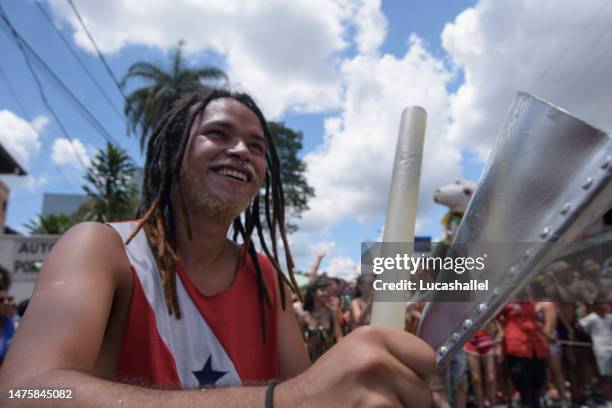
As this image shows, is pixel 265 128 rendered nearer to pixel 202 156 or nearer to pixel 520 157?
pixel 202 156

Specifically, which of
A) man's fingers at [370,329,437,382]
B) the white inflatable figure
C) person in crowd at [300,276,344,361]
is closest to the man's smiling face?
man's fingers at [370,329,437,382]

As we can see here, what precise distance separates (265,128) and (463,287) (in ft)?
4.27

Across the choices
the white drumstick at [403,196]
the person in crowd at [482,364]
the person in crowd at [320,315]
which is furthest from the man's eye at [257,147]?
the person in crowd at [482,364]

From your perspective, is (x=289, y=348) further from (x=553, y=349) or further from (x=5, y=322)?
(x=553, y=349)

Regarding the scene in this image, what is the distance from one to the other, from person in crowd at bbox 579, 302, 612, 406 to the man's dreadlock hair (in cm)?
509

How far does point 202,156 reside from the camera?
4.89 feet

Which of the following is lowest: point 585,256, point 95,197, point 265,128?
point 585,256

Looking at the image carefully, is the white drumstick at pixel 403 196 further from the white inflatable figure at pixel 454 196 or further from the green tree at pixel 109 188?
the green tree at pixel 109 188

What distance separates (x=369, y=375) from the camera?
0.63m

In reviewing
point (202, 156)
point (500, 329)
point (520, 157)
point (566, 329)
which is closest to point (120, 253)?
point (202, 156)

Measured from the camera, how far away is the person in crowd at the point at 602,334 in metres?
5.22

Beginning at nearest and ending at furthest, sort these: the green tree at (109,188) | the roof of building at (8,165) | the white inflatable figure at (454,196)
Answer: the white inflatable figure at (454,196) → the green tree at (109,188) → the roof of building at (8,165)

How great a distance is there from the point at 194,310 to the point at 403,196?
34.1 inches

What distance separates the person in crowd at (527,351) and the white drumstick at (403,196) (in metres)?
5.51
